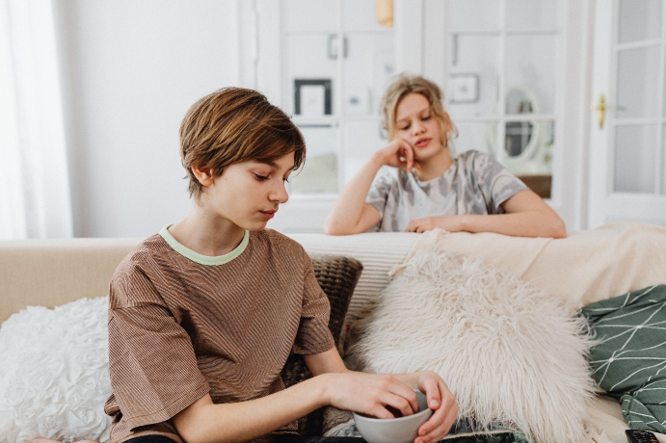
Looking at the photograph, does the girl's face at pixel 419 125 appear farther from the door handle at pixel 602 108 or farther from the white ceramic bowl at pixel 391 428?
the door handle at pixel 602 108

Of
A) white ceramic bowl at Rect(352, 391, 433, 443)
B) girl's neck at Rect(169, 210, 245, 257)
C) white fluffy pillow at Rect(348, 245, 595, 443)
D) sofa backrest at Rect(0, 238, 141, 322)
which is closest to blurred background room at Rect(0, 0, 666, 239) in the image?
sofa backrest at Rect(0, 238, 141, 322)

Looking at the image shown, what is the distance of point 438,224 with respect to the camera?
5.13ft

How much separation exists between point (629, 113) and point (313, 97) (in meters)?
1.59

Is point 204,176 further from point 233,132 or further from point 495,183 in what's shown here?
point 495,183

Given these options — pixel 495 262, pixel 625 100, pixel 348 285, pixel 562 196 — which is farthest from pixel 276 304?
pixel 625 100

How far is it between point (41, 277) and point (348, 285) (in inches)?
32.1

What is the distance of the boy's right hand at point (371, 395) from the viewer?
79 centimetres

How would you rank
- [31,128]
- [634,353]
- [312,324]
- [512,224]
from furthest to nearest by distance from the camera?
[31,128] < [512,224] < [634,353] < [312,324]

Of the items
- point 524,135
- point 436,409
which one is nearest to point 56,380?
point 436,409

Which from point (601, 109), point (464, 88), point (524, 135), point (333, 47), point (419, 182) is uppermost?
point (333, 47)

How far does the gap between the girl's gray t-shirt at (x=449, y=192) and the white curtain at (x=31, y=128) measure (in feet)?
4.79

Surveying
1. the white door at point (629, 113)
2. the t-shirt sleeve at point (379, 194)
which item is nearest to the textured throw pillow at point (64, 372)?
the t-shirt sleeve at point (379, 194)

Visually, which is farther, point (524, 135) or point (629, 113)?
point (524, 135)

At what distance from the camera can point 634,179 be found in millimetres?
2639
